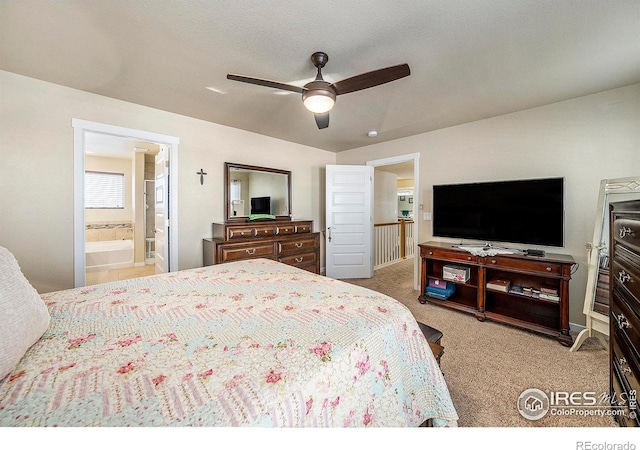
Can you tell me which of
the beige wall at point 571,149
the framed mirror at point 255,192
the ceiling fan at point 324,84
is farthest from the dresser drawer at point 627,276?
the framed mirror at point 255,192

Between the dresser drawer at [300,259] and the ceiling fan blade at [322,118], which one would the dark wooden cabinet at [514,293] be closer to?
the dresser drawer at [300,259]

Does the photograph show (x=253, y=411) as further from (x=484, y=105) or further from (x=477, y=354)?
(x=484, y=105)

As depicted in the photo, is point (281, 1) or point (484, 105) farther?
point (484, 105)

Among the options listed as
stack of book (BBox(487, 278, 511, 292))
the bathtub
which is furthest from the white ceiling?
the bathtub

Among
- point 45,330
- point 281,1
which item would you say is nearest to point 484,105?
point 281,1

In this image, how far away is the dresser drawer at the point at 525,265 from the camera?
2348mm

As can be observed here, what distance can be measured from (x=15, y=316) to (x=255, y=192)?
3083mm

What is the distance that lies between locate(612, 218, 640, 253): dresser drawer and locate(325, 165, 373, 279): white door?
10.6 ft

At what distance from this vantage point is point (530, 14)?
4.84 feet

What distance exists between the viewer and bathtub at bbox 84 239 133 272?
15.3 ft

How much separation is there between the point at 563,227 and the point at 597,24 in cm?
176

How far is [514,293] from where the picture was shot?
2602 mm

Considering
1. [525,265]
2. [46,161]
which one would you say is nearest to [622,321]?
[525,265]

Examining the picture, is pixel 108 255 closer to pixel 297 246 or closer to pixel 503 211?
pixel 297 246
